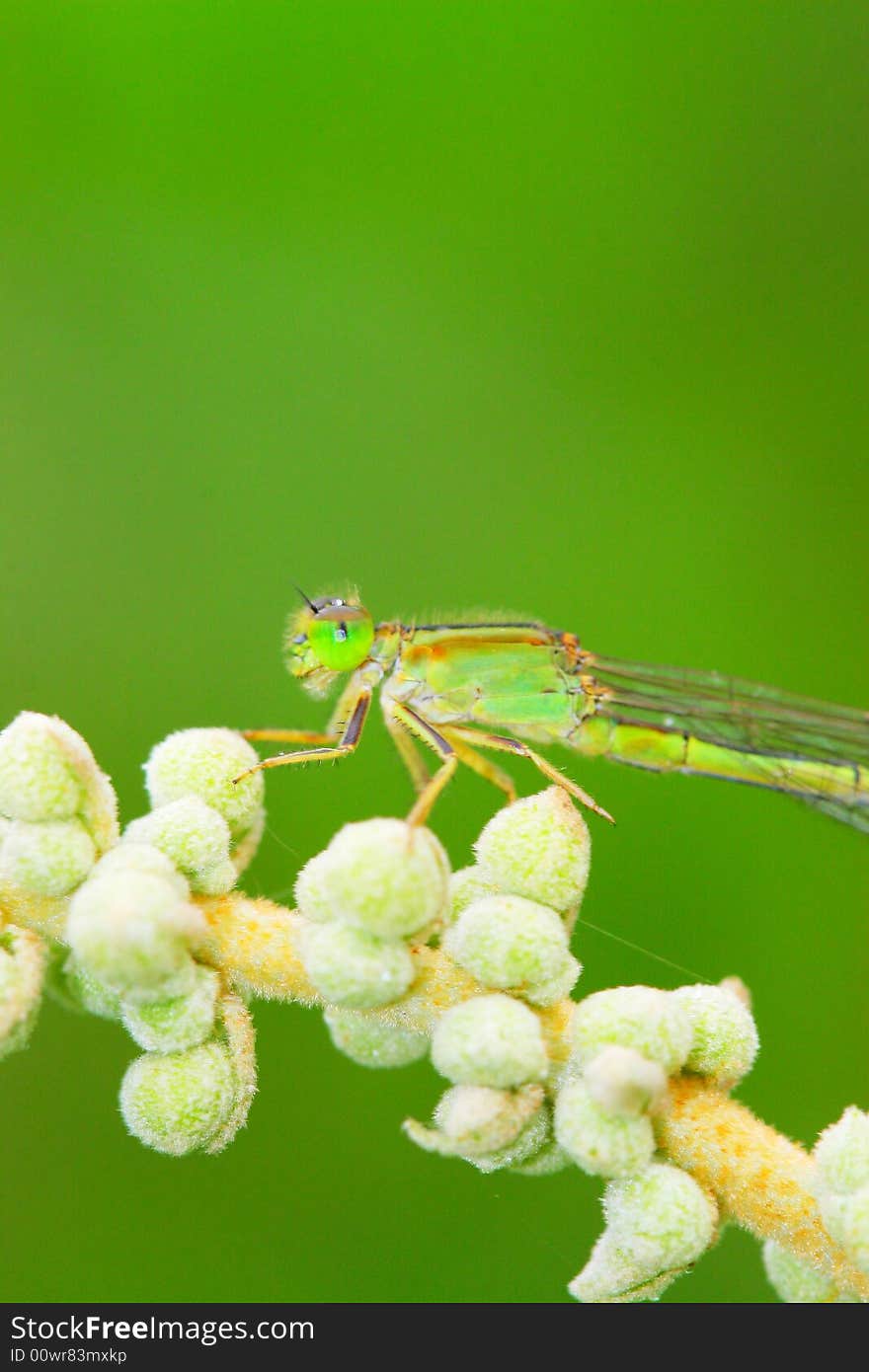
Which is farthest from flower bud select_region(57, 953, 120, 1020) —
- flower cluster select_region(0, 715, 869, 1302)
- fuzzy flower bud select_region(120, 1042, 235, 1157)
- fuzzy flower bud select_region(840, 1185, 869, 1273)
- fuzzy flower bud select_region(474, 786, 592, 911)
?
fuzzy flower bud select_region(840, 1185, 869, 1273)

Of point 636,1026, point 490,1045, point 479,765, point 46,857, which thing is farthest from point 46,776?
point 479,765


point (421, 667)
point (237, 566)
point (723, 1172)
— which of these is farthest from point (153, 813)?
point (237, 566)

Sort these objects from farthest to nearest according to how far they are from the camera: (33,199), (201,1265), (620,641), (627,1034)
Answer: (33,199)
(620,641)
(201,1265)
(627,1034)

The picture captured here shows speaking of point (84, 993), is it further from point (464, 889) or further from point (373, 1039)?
point (464, 889)

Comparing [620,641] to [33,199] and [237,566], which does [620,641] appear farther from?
[33,199]

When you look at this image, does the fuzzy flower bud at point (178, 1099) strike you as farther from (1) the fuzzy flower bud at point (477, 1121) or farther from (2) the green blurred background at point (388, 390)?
(2) the green blurred background at point (388, 390)

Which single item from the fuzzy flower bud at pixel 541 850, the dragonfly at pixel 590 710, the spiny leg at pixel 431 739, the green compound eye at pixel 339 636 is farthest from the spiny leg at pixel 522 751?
the fuzzy flower bud at pixel 541 850
